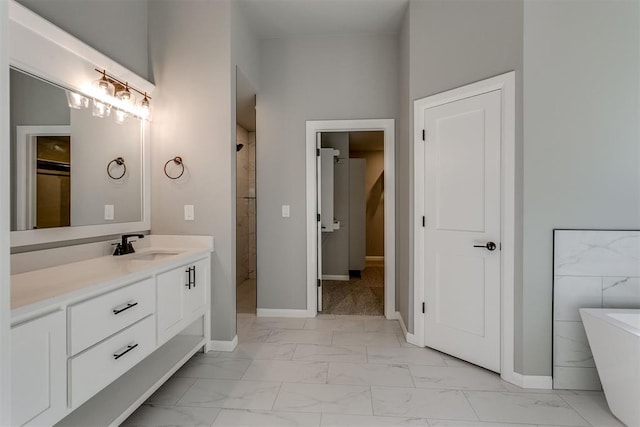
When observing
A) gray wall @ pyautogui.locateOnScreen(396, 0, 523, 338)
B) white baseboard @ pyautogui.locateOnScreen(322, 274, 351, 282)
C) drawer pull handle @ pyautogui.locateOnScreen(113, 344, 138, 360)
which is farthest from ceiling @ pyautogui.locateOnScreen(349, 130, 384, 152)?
drawer pull handle @ pyautogui.locateOnScreen(113, 344, 138, 360)

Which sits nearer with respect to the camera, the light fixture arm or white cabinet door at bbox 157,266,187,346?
white cabinet door at bbox 157,266,187,346

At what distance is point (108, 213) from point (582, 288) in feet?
10.6

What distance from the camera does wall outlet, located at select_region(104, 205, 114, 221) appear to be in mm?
2229

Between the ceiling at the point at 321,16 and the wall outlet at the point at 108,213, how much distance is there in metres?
2.05

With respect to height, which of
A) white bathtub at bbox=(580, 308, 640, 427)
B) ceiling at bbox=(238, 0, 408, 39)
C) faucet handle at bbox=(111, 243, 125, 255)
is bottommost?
white bathtub at bbox=(580, 308, 640, 427)

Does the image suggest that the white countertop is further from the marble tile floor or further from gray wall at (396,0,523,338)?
gray wall at (396,0,523,338)

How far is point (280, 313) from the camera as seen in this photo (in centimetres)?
343

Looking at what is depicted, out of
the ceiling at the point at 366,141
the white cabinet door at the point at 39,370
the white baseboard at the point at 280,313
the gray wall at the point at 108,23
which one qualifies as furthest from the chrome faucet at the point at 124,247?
the ceiling at the point at 366,141

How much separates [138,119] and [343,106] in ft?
6.36

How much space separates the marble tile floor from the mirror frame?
1136mm

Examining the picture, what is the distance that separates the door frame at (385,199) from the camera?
10.9 feet

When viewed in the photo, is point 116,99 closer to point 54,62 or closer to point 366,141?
point 54,62

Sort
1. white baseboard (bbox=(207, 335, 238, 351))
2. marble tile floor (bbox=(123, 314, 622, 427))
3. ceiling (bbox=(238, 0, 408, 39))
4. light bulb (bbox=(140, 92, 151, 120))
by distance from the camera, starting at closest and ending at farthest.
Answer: marble tile floor (bbox=(123, 314, 622, 427)) < light bulb (bbox=(140, 92, 151, 120)) < white baseboard (bbox=(207, 335, 238, 351)) < ceiling (bbox=(238, 0, 408, 39))

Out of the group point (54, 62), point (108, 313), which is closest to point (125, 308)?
point (108, 313)
